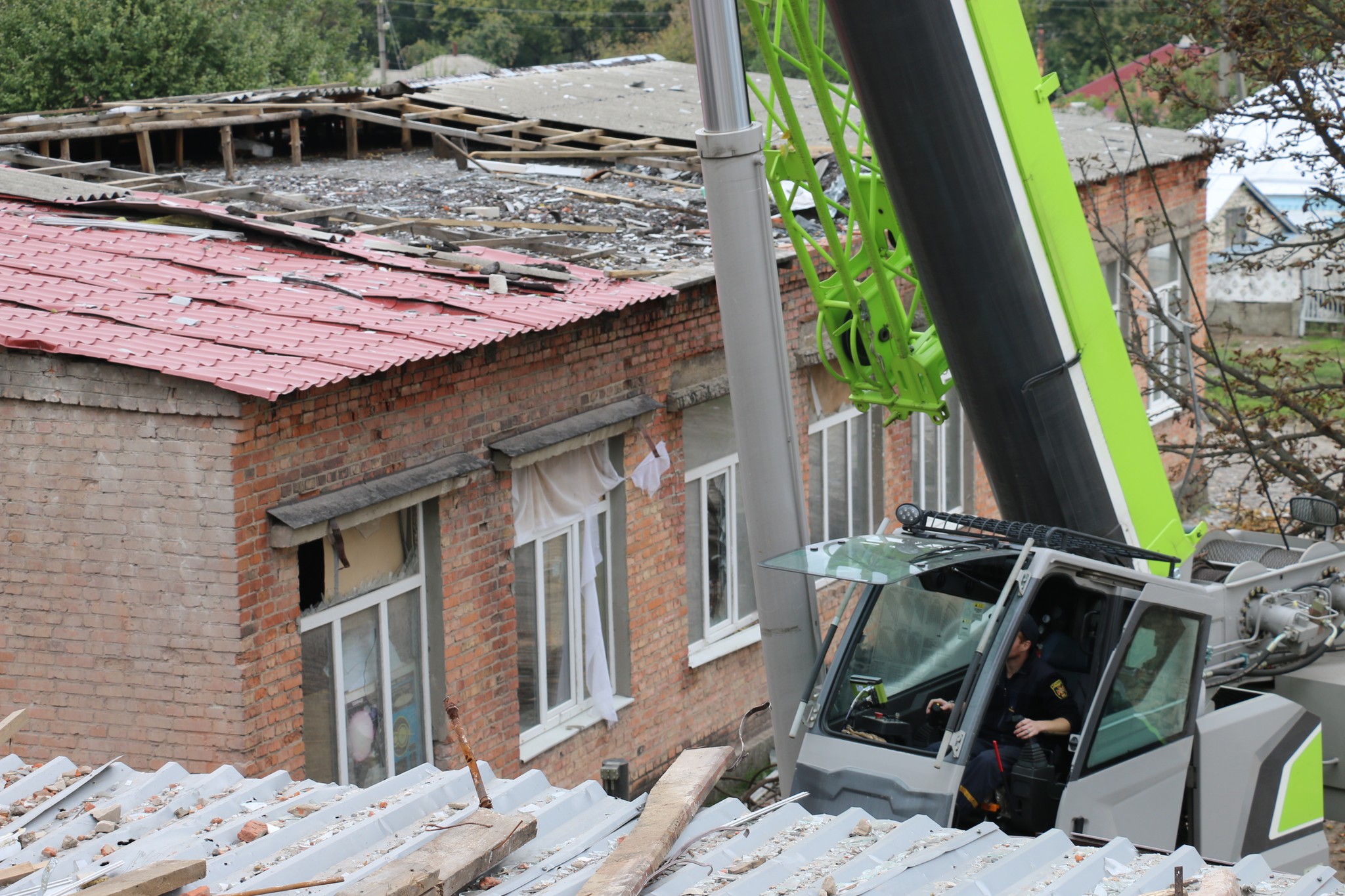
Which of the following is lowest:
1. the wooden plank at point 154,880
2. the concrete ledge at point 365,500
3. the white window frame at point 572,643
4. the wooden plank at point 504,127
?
the white window frame at point 572,643

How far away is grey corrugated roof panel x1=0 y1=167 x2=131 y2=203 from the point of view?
1158cm

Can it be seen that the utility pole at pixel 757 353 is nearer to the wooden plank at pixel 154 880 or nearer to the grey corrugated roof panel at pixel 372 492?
the grey corrugated roof panel at pixel 372 492

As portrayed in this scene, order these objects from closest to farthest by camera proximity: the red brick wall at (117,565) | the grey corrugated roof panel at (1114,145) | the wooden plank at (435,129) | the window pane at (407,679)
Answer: the red brick wall at (117,565), the window pane at (407,679), the wooden plank at (435,129), the grey corrugated roof panel at (1114,145)

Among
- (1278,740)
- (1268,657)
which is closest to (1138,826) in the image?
(1278,740)

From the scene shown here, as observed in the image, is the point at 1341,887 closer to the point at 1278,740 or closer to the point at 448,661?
the point at 1278,740

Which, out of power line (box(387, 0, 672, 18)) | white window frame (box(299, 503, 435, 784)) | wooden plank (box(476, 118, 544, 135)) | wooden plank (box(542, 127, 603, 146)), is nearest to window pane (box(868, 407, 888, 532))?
wooden plank (box(542, 127, 603, 146))

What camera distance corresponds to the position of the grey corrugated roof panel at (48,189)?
11578 mm

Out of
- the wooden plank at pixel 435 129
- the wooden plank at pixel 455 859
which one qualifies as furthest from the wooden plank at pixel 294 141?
the wooden plank at pixel 455 859

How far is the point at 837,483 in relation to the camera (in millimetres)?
14633

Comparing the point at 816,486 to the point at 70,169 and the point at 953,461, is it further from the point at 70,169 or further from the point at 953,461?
the point at 70,169

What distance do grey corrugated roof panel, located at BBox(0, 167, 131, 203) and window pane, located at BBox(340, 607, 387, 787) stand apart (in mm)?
4341

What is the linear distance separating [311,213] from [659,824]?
8.82 meters

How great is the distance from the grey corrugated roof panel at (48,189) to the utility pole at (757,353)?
22.0ft

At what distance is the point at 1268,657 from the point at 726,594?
18.7 feet
